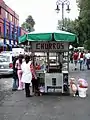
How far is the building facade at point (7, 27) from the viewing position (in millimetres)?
65819

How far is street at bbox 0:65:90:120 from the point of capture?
418 inches

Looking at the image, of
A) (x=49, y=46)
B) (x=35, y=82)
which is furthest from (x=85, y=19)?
Result: (x=35, y=82)

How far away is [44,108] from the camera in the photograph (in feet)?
39.8

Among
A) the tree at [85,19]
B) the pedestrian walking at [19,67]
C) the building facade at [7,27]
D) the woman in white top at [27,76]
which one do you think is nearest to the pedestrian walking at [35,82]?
the woman in white top at [27,76]

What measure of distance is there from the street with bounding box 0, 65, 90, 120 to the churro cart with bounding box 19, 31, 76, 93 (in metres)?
0.73

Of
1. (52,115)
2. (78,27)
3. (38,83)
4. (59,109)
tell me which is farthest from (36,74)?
(78,27)

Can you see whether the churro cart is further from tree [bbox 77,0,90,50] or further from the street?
tree [bbox 77,0,90,50]

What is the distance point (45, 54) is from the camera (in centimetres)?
1698

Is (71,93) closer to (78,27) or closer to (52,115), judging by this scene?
(52,115)

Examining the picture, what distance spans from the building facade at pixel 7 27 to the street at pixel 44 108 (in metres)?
44.5

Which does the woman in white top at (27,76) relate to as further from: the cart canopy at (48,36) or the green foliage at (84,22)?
the green foliage at (84,22)

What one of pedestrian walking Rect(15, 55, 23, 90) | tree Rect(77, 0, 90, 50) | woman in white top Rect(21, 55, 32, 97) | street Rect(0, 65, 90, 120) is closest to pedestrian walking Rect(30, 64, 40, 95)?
woman in white top Rect(21, 55, 32, 97)

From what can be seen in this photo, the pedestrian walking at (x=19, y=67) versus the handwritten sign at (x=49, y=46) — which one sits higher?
the handwritten sign at (x=49, y=46)

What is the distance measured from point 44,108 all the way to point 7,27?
62365mm
